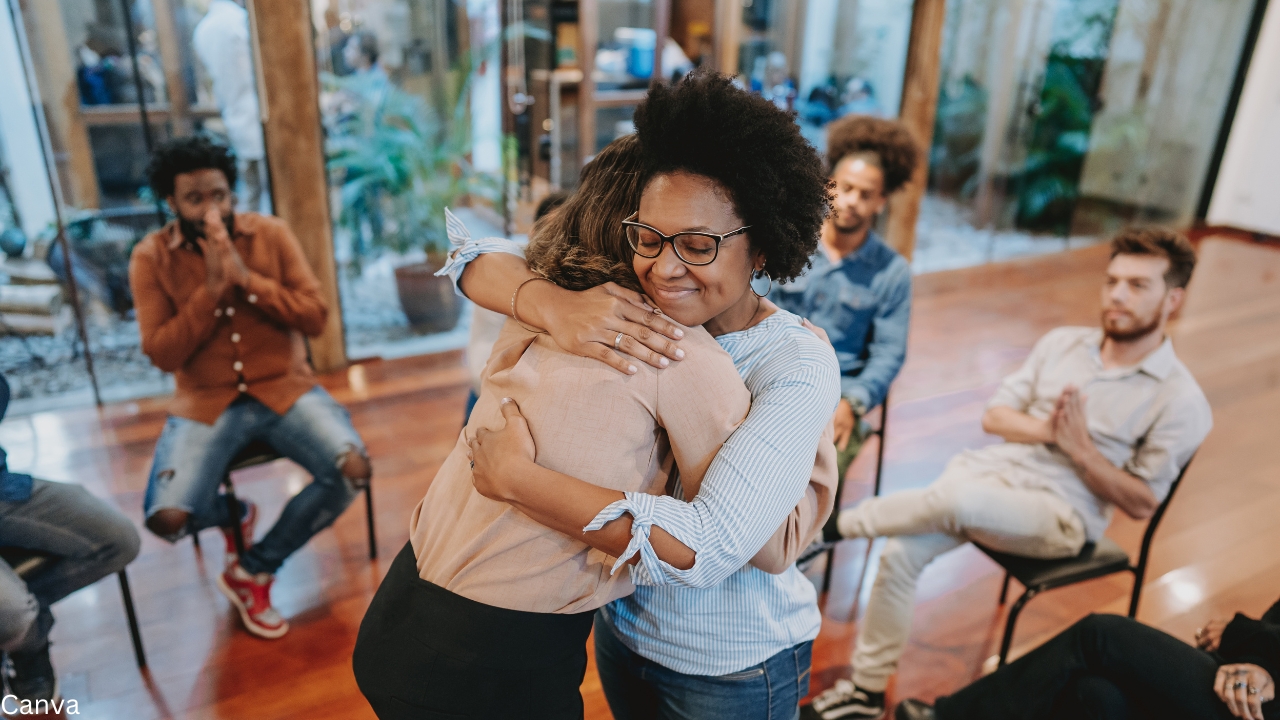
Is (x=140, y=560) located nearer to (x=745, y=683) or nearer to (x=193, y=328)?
(x=193, y=328)

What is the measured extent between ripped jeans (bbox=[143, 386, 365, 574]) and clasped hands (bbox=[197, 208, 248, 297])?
0.36 metres

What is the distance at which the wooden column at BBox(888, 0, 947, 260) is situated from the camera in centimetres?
537

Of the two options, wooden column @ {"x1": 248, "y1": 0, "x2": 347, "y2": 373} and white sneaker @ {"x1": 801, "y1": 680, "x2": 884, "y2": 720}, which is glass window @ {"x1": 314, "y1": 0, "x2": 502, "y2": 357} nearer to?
wooden column @ {"x1": 248, "y1": 0, "x2": 347, "y2": 373}

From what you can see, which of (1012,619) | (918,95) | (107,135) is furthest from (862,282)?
(918,95)

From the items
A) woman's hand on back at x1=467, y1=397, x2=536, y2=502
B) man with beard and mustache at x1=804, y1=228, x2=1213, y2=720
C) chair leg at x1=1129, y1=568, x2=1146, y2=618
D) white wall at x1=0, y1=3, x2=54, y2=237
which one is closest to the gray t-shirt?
man with beard and mustache at x1=804, y1=228, x2=1213, y2=720

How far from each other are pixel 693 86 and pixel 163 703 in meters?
2.12

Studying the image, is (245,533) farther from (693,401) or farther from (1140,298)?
(1140,298)

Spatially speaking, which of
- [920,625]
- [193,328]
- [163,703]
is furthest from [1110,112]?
[163,703]

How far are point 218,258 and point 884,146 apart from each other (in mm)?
2100

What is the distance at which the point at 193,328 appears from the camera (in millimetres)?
2389

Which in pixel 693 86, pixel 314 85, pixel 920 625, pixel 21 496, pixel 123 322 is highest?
pixel 693 86

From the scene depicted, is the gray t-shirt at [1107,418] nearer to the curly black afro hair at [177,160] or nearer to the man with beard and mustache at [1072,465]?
the man with beard and mustache at [1072,465]

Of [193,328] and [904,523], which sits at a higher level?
[193,328]

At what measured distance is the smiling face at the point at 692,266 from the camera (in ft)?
3.61
